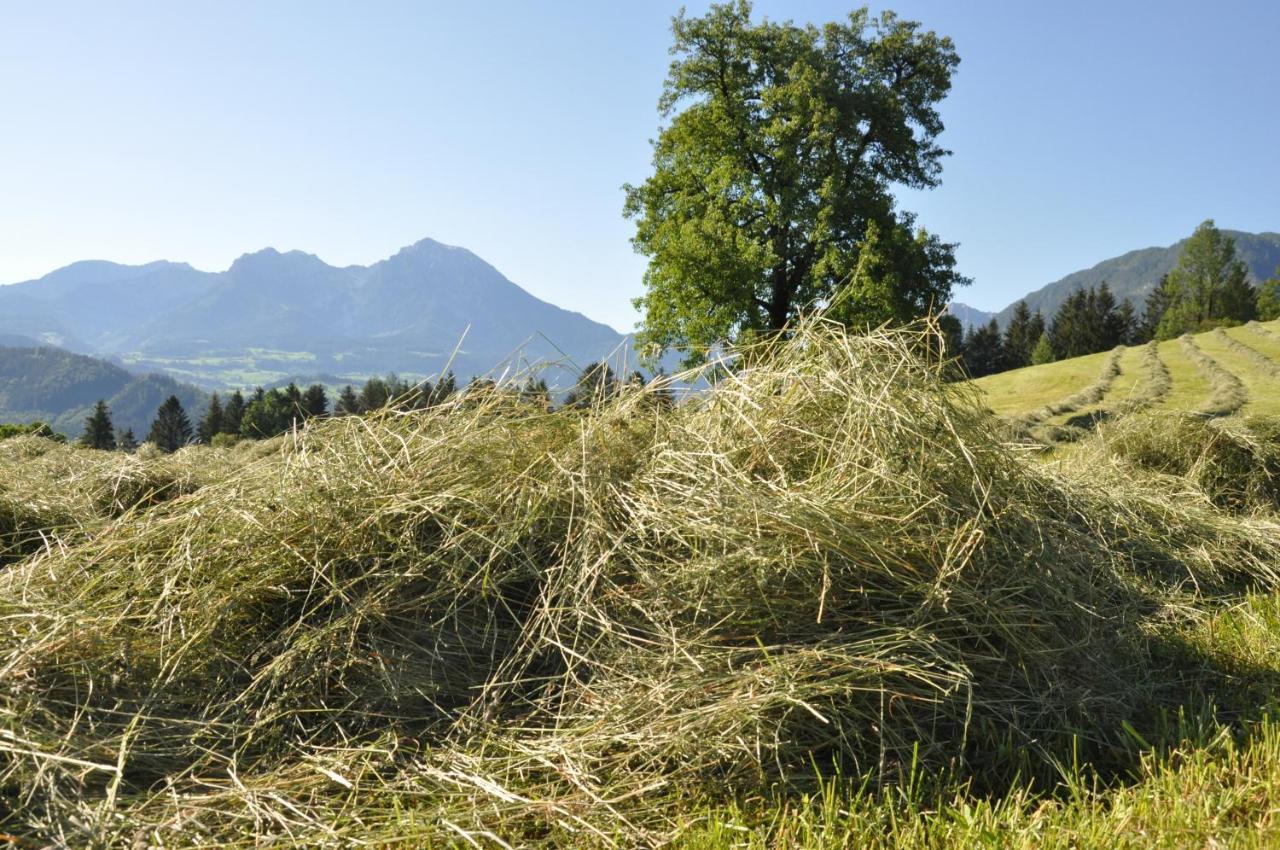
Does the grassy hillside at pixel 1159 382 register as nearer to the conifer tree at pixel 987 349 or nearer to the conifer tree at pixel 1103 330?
the conifer tree at pixel 1103 330

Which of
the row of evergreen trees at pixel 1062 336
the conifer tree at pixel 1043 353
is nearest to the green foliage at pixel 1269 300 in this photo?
the row of evergreen trees at pixel 1062 336

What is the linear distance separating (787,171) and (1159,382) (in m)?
9.94

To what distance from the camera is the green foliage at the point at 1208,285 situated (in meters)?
59.1

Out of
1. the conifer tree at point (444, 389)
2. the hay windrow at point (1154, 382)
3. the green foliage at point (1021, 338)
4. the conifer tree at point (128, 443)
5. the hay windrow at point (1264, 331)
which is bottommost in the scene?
the conifer tree at point (128, 443)

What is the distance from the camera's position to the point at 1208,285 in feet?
200

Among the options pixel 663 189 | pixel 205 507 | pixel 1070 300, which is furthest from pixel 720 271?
pixel 1070 300

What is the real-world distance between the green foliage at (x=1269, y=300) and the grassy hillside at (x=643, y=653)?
6693 centimetres

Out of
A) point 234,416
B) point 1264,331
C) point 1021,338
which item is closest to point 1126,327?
point 1021,338

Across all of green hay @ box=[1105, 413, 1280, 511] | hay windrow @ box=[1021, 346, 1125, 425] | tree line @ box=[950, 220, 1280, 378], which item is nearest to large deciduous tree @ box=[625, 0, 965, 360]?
hay windrow @ box=[1021, 346, 1125, 425]

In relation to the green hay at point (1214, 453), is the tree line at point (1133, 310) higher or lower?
higher

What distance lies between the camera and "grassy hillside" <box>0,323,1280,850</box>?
5.97 feet

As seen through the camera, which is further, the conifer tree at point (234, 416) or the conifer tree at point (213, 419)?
the conifer tree at point (234, 416)

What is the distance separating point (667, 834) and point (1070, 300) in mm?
75690

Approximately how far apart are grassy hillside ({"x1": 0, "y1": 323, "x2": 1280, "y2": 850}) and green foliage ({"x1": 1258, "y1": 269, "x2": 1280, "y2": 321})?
66.9 meters
